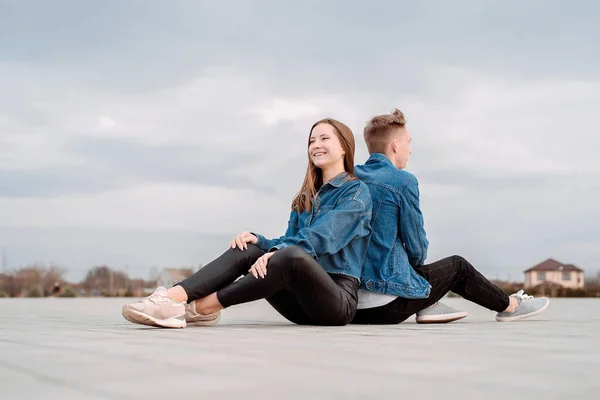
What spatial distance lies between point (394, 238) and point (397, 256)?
0.11 m

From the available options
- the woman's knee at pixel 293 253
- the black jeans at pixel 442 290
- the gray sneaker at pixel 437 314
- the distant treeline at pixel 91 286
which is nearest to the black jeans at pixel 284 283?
the woman's knee at pixel 293 253

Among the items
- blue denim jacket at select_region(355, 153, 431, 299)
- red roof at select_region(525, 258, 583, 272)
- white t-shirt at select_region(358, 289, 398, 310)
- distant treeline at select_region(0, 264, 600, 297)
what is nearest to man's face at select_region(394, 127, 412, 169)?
blue denim jacket at select_region(355, 153, 431, 299)

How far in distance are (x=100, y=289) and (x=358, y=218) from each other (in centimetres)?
1719

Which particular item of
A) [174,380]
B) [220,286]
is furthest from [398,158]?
[174,380]

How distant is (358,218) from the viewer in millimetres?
4566

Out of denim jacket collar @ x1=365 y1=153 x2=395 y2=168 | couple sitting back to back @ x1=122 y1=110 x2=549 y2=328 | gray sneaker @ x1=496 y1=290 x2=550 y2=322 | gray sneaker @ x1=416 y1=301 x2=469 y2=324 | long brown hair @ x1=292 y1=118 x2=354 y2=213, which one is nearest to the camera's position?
couple sitting back to back @ x1=122 y1=110 x2=549 y2=328

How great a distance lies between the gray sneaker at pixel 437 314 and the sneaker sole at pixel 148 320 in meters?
1.75

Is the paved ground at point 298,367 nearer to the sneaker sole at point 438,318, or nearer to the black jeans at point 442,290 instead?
the black jeans at point 442,290

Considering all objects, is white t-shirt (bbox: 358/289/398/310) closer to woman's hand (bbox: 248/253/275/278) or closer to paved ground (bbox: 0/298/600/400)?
woman's hand (bbox: 248/253/275/278)

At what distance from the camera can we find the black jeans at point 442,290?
4.93 metres

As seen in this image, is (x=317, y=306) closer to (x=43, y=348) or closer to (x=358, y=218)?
(x=358, y=218)

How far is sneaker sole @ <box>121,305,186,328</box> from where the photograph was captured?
424 centimetres

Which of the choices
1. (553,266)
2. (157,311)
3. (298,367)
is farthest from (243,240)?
(553,266)

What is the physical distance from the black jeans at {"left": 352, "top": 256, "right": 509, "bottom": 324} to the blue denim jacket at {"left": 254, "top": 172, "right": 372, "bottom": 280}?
0.43 m
